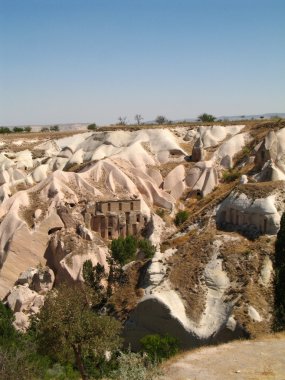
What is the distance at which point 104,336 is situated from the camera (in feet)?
49.5

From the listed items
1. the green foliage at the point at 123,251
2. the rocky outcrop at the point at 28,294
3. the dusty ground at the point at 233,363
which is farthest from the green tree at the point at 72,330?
the green foliage at the point at 123,251

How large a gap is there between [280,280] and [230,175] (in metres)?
18.7

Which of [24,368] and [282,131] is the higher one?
[282,131]

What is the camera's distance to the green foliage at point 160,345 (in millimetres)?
19078

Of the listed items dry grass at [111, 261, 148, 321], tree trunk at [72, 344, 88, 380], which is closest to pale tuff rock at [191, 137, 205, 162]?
dry grass at [111, 261, 148, 321]

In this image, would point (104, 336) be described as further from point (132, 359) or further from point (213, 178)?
point (213, 178)

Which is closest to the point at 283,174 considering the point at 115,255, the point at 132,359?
the point at 115,255

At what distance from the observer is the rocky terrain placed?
21.7m

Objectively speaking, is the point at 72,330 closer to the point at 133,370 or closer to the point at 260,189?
the point at 133,370

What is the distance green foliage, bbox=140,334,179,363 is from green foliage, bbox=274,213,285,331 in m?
3.95

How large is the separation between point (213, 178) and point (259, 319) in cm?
2129

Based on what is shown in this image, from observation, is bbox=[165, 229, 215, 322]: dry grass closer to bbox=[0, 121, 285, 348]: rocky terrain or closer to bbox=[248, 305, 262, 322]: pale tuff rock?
bbox=[0, 121, 285, 348]: rocky terrain

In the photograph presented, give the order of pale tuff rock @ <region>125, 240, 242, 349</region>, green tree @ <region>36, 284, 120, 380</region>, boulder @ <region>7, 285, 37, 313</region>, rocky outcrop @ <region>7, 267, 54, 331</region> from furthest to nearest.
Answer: boulder @ <region>7, 285, 37, 313</region>
rocky outcrop @ <region>7, 267, 54, 331</region>
pale tuff rock @ <region>125, 240, 242, 349</region>
green tree @ <region>36, 284, 120, 380</region>

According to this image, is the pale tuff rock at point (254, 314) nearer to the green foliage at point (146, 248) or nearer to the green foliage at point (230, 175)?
the green foliage at point (146, 248)
